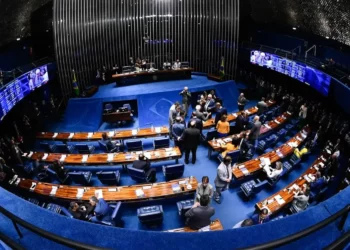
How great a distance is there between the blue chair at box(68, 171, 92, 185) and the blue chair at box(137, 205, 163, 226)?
257cm

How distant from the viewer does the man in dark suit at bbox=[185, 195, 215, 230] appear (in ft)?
16.8

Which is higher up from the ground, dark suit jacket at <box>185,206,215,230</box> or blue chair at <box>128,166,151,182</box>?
dark suit jacket at <box>185,206,215,230</box>

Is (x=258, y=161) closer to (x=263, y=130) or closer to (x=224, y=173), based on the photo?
(x=224, y=173)

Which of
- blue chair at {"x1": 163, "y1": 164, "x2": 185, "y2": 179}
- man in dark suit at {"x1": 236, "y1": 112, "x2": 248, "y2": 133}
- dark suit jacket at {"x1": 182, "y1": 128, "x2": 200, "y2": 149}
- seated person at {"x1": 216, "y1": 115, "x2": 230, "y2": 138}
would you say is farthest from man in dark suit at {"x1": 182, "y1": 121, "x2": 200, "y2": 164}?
man in dark suit at {"x1": 236, "y1": 112, "x2": 248, "y2": 133}

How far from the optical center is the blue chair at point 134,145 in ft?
34.5

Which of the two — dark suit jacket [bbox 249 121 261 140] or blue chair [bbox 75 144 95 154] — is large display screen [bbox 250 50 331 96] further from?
blue chair [bbox 75 144 95 154]

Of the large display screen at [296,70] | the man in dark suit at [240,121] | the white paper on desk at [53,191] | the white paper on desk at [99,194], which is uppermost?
the large display screen at [296,70]

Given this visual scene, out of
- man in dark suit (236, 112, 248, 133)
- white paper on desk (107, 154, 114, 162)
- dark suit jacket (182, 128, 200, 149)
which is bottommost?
white paper on desk (107, 154, 114, 162)

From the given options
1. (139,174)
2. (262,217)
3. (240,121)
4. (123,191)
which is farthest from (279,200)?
(123,191)

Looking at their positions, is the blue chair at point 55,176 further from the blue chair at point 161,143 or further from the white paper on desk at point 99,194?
the blue chair at point 161,143

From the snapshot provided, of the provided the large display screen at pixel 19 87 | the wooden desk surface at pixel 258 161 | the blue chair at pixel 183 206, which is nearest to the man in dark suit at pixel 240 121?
the wooden desk surface at pixel 258 161

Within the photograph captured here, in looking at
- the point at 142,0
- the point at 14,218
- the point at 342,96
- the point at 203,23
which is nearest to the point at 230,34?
the point at 203,23

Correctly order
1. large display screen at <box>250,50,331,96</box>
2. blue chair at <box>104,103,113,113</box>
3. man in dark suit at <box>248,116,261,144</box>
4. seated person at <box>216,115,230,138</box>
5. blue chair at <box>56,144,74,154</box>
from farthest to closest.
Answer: blue chair at <box>104,103,113,113</box> → large display screen at <box>250,50,331,96</box> → blue chair at <box>56,144,74,154</box> → seated person at <box>216,115,230,138</box> → man in dark suit at <box>248,116,261,144</box>

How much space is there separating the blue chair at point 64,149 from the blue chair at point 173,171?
4.21m
